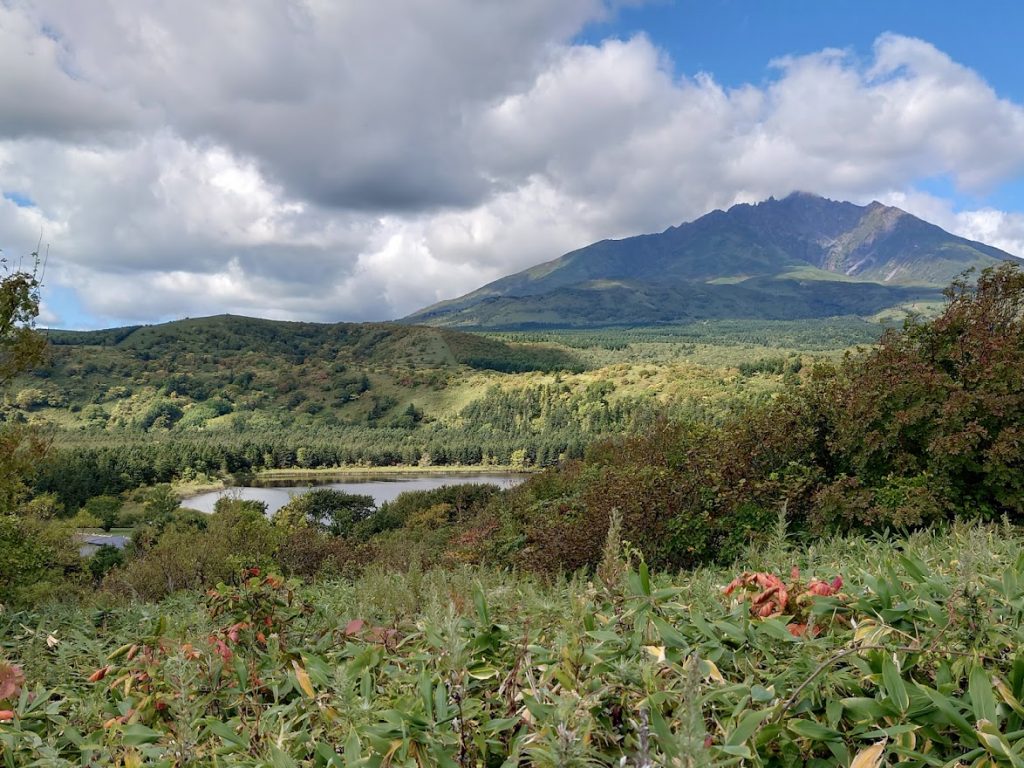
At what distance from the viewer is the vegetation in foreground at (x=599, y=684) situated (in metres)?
1.68

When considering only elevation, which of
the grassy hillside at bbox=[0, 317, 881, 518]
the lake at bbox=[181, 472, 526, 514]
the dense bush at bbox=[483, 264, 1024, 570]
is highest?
the dense bush at bbox=[483, 264, 1024, 570]

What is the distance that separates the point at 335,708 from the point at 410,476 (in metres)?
124

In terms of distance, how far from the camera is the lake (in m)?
90.4

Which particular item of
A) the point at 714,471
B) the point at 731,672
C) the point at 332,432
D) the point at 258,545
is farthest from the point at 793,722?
the point at 332,432

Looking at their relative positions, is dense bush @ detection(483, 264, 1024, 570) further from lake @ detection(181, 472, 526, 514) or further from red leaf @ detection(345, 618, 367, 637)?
lake @ detection(181, 472, 526, 514)

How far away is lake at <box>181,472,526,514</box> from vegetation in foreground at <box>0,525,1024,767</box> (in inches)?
3211

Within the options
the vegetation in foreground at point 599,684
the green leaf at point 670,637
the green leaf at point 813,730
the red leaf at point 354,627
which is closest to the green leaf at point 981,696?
the vegetation in foreground at point 599,684

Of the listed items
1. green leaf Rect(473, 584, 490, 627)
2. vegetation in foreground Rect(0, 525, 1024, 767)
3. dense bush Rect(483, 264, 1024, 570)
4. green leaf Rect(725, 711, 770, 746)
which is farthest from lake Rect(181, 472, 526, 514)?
green leaf Rect(725, 711, 770, 746)

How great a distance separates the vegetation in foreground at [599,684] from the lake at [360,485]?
81552mm

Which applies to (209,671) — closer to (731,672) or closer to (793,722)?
(731,672)

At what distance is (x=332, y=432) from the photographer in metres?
164

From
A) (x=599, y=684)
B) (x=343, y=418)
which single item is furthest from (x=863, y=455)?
(x=343, y=418)

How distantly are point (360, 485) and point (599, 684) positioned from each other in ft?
356

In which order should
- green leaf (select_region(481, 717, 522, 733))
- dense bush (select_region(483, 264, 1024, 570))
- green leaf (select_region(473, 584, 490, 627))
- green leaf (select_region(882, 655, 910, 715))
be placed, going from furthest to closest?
dense bush (select_region(483, 264, 1024, 570)) < green leaf (select_region(473, 584, 490, 627)) < green leaf (select_region(481, 717, 522, 733)) < green leaf (select_region(882, 655, 910, 715))
